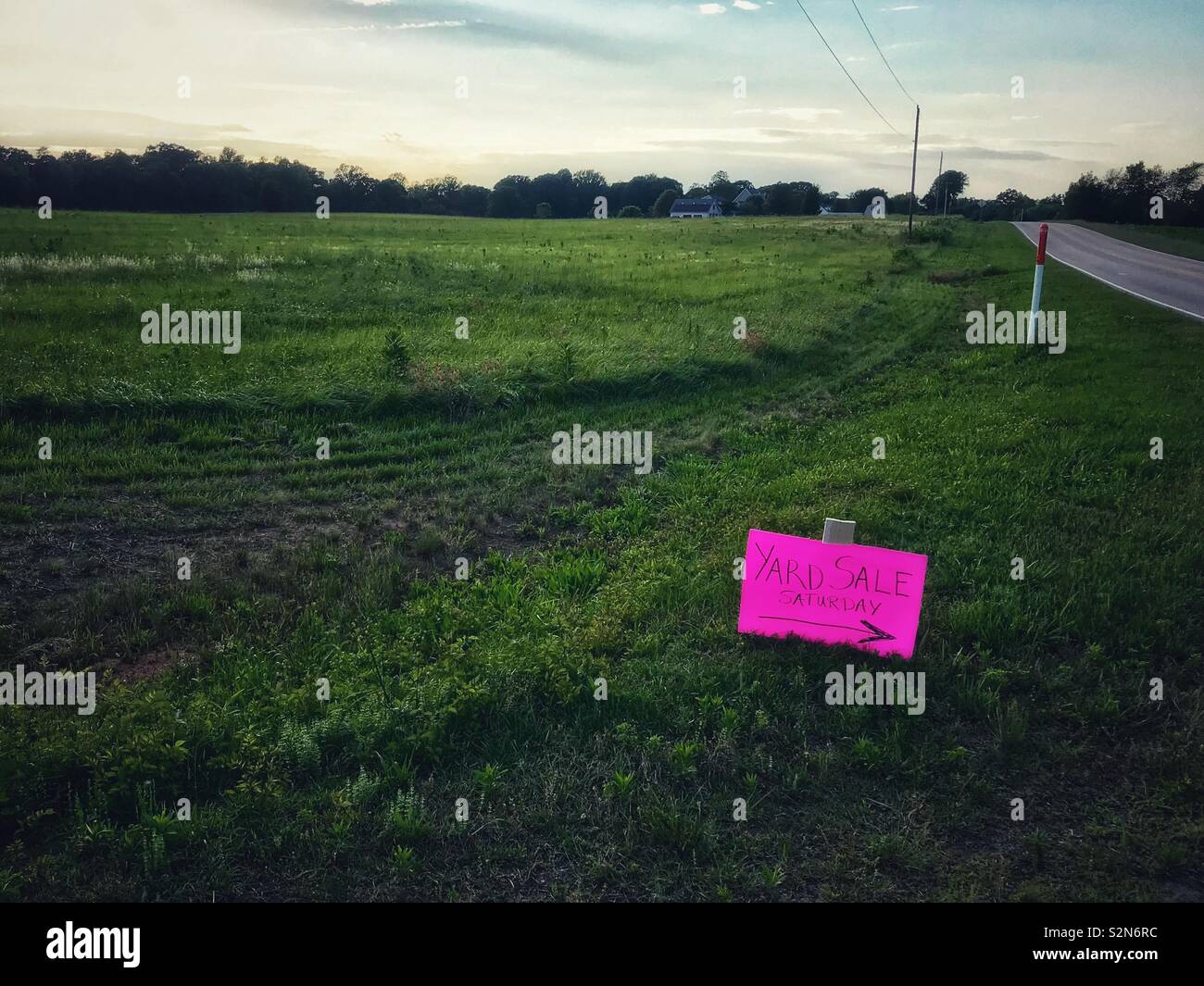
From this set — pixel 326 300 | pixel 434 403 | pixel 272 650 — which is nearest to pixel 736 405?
pixel 434 403

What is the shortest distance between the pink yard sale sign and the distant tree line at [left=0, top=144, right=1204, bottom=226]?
20620 millimetres

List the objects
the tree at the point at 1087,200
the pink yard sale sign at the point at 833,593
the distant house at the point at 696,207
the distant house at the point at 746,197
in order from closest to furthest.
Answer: the pink yard sale sign at the point at 833,593 < the tree at the point at 1087,200 < the distant house at the point at 696,207 < the distant house at the point at 746,197

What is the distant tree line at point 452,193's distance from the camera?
109ft

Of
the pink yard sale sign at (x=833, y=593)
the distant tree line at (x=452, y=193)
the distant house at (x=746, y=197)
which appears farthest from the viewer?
the distant house at (x=746, y=197)

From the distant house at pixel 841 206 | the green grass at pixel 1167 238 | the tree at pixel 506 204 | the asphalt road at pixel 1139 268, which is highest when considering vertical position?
the distant house at pixel 841 206

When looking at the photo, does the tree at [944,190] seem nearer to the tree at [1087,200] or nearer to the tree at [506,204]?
the tree at [1087,200]

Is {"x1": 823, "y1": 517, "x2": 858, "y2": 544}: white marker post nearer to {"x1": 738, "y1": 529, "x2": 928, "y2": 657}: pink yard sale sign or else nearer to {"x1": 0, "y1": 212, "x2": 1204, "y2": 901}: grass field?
{"x1": 738, "y1": 529, "x2": 928, "y2": 657}: pink yard sale sign

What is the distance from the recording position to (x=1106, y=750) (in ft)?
13.7

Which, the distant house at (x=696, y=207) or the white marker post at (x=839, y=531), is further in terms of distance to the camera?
the distant house at (x=696, y=207)

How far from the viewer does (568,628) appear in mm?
5316

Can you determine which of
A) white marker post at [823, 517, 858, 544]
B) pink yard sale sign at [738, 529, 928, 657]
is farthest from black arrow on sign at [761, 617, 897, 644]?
white marker post at [823, 517, 858, 544]

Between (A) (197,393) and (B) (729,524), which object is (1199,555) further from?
(A) (197,393)

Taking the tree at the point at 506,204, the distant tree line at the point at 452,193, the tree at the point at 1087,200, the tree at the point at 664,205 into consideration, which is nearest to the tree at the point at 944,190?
the distant tree line at the point at 452,193

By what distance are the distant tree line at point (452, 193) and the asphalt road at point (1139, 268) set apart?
4.67 meters
